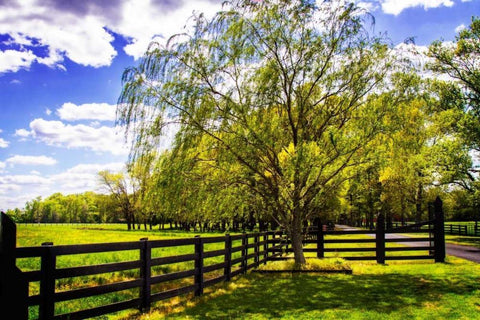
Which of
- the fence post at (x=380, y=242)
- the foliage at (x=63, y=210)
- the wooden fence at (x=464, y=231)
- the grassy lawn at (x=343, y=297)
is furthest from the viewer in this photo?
the foliage at (x=63, y=210)

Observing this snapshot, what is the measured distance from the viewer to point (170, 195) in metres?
11.7

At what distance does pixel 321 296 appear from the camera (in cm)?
923

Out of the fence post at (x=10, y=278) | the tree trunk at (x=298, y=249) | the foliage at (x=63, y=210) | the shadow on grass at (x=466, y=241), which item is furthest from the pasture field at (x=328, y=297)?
the foliage at (x=63, y=210)

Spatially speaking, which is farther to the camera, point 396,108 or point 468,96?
point 468,96

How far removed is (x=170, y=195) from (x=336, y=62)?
7371 millimetres

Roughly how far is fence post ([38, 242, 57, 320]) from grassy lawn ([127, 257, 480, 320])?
1943 millimetres

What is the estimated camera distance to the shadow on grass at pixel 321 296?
25.1 feet

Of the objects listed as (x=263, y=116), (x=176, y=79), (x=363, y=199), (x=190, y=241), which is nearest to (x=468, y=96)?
(x=363, y=199)

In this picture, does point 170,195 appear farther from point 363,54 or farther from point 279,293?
point 363,54

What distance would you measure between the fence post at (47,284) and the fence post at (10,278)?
3007 mm

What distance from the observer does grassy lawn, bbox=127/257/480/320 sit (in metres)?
7.47

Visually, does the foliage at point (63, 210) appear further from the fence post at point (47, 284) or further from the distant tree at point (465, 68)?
the fence post at point (47, 284)

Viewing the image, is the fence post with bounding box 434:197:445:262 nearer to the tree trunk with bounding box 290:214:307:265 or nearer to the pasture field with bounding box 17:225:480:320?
the pasture field with bounding box 17:225:480:320

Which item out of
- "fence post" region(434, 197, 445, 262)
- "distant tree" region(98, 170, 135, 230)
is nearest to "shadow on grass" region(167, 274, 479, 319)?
"fence post" region(434, 197, 445, 262)
